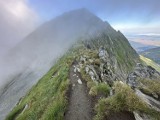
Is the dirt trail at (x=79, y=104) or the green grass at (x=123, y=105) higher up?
the green grass at (x=123, y=105)

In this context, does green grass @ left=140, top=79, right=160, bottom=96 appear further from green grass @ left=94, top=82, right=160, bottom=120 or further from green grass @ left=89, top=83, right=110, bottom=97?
green grass @ left=89, top=83, right=110, bottom=97

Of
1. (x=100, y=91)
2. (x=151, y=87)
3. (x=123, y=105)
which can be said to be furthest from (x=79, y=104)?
(x=151, y=87)

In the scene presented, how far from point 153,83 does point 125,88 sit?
5.40m

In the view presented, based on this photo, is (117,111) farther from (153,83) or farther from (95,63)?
(95,63)

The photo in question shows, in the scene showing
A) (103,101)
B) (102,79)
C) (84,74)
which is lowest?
(102,79)

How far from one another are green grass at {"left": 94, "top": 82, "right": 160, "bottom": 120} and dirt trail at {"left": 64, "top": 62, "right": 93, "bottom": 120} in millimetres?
1934

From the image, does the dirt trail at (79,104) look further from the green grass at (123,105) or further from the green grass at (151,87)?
the green grass at (151,87)

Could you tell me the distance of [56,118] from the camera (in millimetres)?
27219

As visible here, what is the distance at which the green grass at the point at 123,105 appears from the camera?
856 inches

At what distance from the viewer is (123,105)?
2327 centimetres

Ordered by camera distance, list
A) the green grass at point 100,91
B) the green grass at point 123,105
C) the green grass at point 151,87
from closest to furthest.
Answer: the green grass at point 123,105 < the green grass at point 151,87 < the green grass at point 100,91

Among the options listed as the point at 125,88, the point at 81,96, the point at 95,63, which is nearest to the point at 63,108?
the point at 81,96

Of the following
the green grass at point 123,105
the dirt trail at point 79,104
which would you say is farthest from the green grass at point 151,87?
the dirt trail at point 79,104

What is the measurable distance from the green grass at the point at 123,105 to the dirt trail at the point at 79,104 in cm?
193
